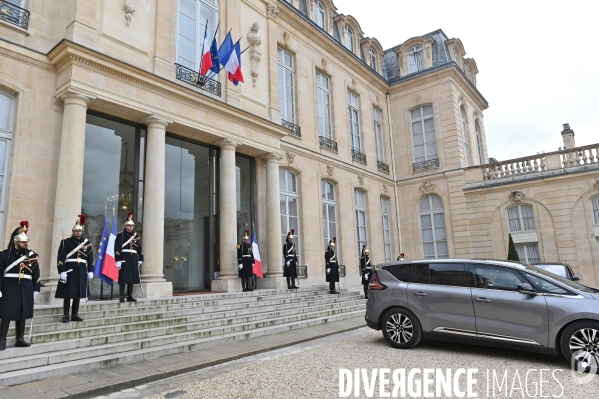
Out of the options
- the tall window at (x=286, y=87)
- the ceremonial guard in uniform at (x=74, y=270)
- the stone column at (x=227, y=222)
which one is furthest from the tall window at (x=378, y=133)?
the ceremonial guard in uniform at (x=74, y=270)

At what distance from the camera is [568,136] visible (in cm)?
2169

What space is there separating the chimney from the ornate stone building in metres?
0.12

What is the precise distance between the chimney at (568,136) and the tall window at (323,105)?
14156mm

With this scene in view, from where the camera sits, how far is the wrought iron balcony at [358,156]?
17.4 metres

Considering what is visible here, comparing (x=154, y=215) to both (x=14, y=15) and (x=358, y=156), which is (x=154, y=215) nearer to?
(x=14, y=15)

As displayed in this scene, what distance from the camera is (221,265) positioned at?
33.5ft

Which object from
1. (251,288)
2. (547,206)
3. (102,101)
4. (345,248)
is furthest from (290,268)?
(547,206)

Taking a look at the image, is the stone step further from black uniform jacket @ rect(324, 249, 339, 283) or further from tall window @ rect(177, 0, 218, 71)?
tall window @ rect(177, 0, 218, 71)

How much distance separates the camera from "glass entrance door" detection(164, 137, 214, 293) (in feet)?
33.4

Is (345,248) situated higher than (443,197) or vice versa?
(443,197)

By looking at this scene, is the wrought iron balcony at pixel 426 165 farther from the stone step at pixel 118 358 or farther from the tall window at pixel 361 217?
the stone step at pixel 118 358

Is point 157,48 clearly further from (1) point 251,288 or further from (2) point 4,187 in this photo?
(1) point 251,288

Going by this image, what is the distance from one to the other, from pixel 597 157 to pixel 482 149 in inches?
293

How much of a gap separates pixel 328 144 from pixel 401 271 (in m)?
10.4
